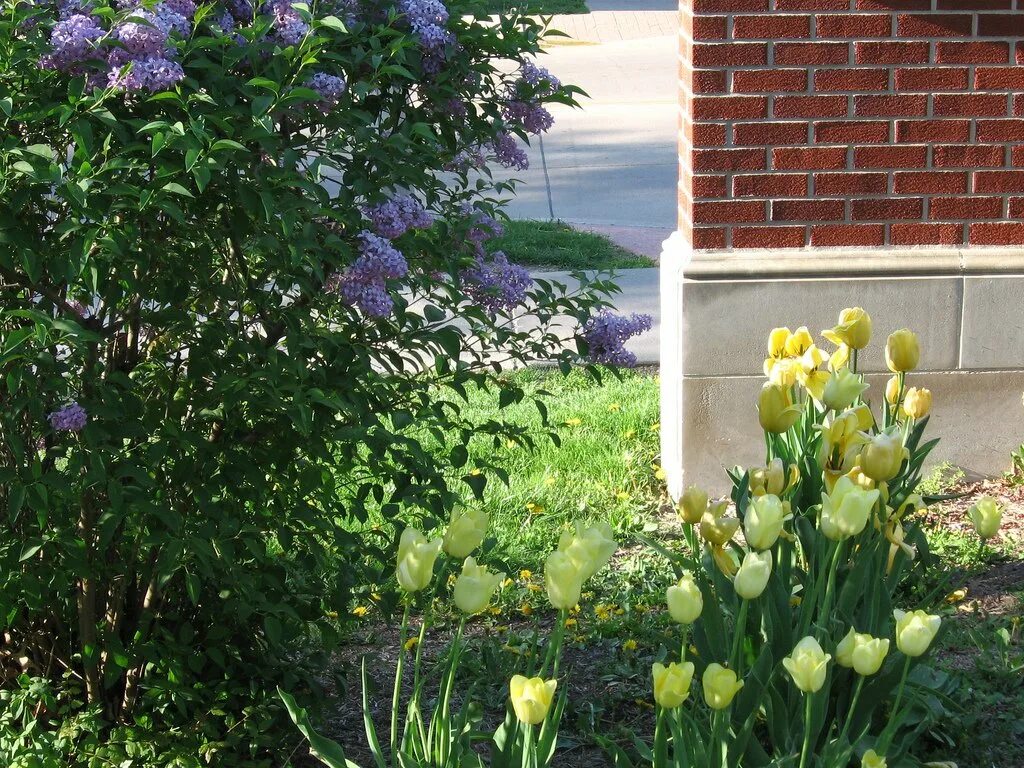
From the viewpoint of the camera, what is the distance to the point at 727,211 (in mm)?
4207

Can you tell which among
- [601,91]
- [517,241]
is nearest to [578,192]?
[517,241]

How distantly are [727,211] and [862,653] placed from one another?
2584mm

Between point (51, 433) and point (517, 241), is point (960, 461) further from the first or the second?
point (517, 241)

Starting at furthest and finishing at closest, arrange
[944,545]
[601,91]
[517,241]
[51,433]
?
[601,91]
[517,241]
[944,545]
[51,433]

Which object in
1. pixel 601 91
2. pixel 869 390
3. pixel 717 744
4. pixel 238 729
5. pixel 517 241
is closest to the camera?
pixel 717 744

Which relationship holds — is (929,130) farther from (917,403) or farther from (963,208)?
(917,403)

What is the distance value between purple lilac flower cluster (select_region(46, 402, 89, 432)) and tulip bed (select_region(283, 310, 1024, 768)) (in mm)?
571

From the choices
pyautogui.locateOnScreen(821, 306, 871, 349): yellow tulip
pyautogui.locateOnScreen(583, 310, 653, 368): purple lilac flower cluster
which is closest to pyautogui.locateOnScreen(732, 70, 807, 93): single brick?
pyautogui.locateOnScreen(583, 310, 653, 368): purple lilac flower cluster

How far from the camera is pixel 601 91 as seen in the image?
13.8 m

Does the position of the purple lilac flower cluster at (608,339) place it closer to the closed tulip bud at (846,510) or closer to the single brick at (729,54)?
the closed tulip bud at (846,510)

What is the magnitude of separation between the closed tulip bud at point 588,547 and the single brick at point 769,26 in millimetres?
2593

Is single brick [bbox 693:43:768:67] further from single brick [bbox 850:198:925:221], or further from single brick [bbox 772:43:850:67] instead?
single brick [bbox 850:198:925:221]

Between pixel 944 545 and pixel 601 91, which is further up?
pixel 601 91

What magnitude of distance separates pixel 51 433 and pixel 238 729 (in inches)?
29.9
